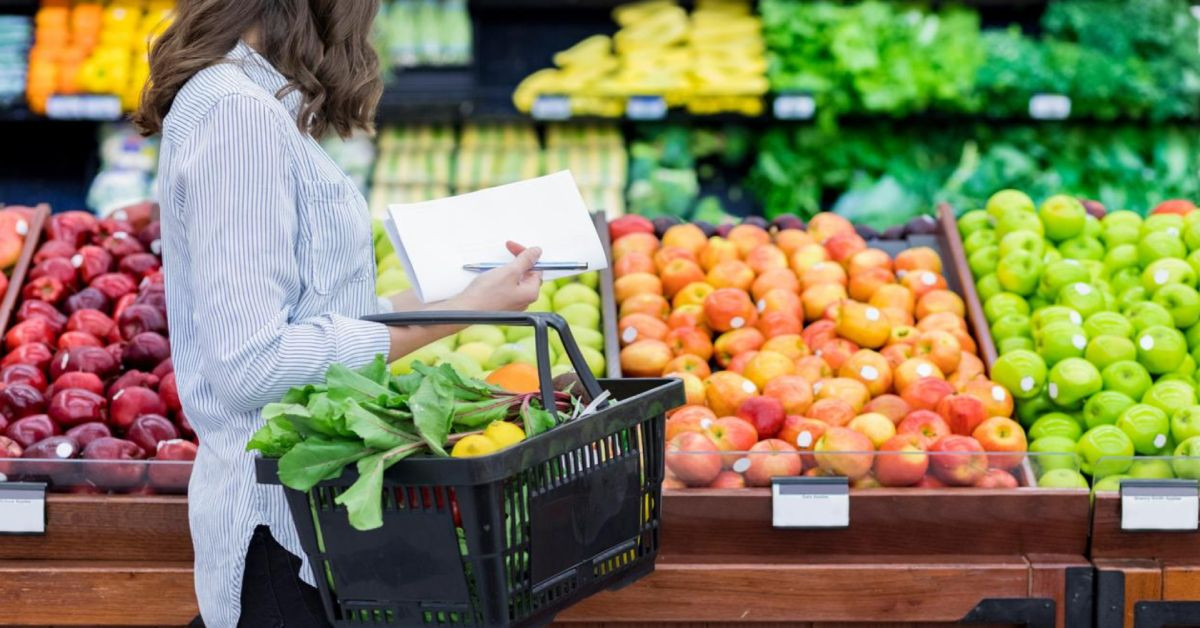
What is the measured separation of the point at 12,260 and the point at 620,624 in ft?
6.21

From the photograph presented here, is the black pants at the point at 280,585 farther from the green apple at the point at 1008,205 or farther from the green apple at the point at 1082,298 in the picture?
the green apple at the point at 1008,205

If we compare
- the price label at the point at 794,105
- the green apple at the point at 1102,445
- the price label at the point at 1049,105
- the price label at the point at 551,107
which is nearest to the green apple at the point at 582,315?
the green apple at the point at 1102,445

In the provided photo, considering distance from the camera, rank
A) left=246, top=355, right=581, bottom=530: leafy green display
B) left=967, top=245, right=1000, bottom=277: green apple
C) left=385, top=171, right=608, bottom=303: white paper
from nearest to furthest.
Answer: left=246, top=355, right=581, bottom=530: leafy green display, left=385, top=171, right=608, bottom=303: white paper, left=967, top=245, right=1000, bottom=277: green apple

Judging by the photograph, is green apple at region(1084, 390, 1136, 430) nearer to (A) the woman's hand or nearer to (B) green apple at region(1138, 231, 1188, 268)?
(B) green apple at region(1138, 231, 1188, 268)

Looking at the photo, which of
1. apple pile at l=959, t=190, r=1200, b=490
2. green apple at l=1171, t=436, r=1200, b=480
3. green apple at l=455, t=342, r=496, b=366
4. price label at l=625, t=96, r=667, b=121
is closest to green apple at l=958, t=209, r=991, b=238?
apple pile at l=959, t=190, r=1200, b=490

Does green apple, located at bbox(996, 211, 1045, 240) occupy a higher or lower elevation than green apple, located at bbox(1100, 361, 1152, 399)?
higher

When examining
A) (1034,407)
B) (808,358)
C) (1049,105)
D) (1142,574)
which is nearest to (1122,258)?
(1034,407)

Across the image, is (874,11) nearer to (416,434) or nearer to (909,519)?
(909,519)

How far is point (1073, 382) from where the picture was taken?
8.82 ft

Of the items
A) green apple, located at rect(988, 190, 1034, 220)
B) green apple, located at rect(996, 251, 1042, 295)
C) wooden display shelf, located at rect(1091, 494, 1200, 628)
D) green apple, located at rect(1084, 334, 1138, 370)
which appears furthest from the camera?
green apple, located at rect(988, 190, 1034, 220)

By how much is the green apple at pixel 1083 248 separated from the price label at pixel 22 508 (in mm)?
2297

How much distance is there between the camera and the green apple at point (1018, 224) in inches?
127

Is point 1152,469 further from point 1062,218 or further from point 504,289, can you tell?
point 504,289

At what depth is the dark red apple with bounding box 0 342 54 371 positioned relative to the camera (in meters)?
2.83
